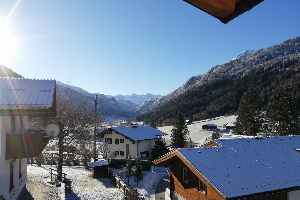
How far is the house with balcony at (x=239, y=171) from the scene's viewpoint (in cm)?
1304

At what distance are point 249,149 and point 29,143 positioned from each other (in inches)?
599

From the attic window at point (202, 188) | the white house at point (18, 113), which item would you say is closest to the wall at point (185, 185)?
the attic window at point (202, 188)

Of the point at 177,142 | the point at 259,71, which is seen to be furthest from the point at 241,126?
the point at 259,71

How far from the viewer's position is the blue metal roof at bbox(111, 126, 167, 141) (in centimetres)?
4319

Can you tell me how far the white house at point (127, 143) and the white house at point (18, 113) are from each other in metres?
27.7

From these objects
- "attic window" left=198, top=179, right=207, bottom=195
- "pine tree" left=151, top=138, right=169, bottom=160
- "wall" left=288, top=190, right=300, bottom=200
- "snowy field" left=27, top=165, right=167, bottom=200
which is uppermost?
"attic window" left=198, top=179, right=207, bottom=195

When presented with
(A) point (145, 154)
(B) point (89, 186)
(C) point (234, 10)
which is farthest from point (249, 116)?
(C) point (234, 10)

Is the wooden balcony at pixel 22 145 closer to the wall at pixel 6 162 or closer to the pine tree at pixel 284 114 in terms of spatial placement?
the wall at pixel 6 162

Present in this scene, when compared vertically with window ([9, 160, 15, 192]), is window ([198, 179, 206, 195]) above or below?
below

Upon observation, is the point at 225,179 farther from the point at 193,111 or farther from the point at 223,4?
the point at 193,111

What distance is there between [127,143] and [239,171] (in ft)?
101

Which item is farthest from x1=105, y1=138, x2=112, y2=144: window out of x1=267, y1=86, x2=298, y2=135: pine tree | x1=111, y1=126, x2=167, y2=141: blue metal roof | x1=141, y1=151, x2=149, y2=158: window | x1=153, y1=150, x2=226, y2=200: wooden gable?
x1=267, y1=86, x2=298, y2=135: pine tree

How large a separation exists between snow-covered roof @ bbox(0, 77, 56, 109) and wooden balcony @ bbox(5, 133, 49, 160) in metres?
2.07

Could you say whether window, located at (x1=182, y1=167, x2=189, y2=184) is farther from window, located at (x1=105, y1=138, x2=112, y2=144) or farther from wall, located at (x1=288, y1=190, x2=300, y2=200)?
window, located at (x1=105, y1=138, x2=112, y2=144)
